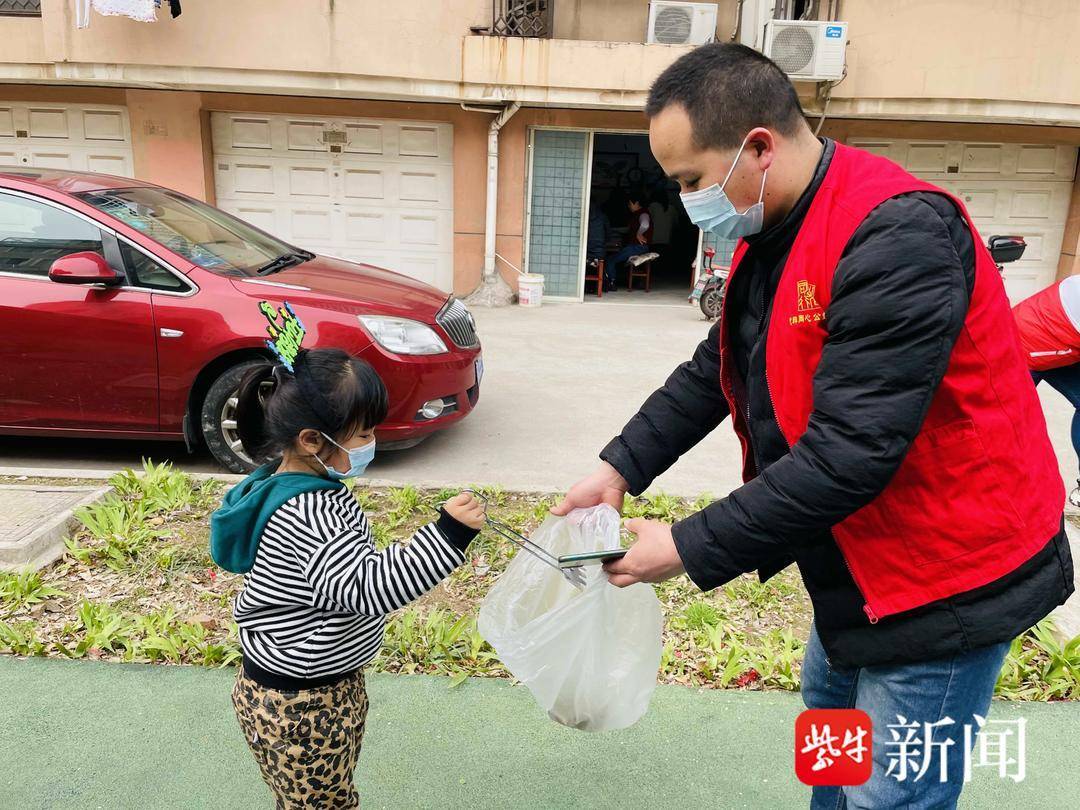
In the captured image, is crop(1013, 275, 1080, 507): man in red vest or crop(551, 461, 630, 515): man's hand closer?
crop(551, 461, 630, 515): man's hand

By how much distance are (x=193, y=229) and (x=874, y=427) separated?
15.6ft

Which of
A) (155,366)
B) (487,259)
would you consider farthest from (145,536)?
(487,259)

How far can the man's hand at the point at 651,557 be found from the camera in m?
1.68

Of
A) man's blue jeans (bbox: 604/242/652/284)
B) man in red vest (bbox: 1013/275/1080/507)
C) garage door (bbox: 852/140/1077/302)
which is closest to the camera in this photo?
man in red vest (bbox: 1013/275/1080/507)

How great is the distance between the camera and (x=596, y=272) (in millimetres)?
12773

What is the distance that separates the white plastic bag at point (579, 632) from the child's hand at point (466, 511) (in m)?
0.35

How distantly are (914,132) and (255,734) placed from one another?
11631 millimetres

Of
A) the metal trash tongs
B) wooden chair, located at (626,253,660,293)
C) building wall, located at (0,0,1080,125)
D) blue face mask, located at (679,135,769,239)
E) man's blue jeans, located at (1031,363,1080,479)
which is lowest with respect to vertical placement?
wooden chair, located at (626,253,660,293)

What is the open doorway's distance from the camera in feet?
42.6

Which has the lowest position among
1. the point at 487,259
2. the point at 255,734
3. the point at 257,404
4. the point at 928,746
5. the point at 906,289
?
the point at 487,259

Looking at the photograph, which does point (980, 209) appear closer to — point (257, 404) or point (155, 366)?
point (155, 366)

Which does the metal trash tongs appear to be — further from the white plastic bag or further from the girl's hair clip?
the girl's hair clip

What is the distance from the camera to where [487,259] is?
11391mm

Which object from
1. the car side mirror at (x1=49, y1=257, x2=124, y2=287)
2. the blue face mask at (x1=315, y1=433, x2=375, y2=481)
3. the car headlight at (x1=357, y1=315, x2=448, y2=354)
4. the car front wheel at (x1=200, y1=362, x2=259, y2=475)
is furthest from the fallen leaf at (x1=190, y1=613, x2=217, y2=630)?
the car side mirror at (x1=49, y1=257, x2=124, y2=287)
